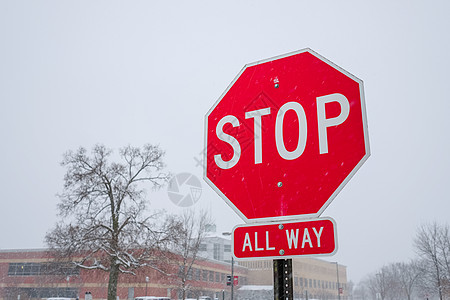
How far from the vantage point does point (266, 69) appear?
7.60 feet

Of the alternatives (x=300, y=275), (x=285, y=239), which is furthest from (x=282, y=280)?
(x=300, y=275)

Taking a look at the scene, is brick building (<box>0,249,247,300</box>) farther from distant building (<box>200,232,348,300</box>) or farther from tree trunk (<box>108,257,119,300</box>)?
→ tree trunk (<box>108,257,119,300</box>)

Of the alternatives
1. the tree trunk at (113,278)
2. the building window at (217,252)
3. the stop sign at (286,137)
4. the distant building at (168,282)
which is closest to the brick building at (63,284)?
the distant building at (168,282)

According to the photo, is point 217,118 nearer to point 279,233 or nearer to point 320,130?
point 320,130

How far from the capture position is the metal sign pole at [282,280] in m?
1.88

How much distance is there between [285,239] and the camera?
1874 millimetres

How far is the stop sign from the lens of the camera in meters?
1.88

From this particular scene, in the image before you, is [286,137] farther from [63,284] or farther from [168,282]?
[63,284]

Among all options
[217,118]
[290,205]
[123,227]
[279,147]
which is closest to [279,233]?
[290,205]

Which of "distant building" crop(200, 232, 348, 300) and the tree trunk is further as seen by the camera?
"distant building" crop(200, 232, 348, 300)

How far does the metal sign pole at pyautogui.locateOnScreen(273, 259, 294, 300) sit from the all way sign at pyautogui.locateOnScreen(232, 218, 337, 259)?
9 centimetres

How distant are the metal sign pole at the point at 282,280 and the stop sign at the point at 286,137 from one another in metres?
0.23

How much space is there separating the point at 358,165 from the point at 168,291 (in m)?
46.4

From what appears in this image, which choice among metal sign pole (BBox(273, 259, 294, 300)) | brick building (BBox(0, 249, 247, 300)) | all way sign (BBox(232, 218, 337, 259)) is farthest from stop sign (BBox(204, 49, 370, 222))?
brick building (BBox(0, 249, 247, 300))
